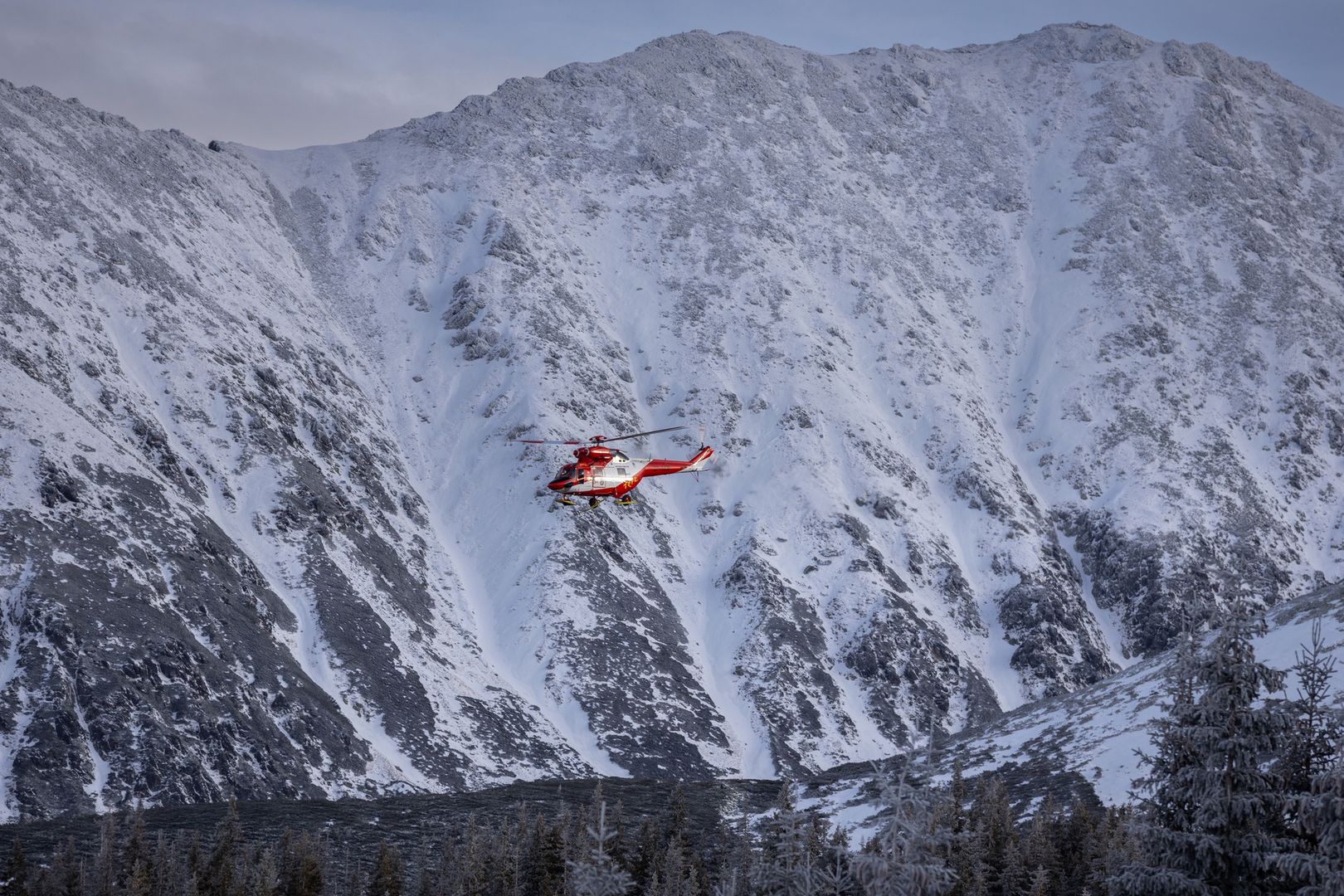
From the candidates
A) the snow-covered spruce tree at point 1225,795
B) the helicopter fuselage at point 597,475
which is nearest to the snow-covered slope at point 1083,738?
the helicopter fuselage at point 597,475

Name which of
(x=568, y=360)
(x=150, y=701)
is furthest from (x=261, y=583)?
(x=568, y=360)

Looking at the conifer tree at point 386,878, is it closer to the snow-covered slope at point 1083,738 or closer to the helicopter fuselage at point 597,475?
the helicopter fuselage at point 597,475

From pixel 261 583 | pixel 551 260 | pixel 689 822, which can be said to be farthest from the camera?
pixel 551 260

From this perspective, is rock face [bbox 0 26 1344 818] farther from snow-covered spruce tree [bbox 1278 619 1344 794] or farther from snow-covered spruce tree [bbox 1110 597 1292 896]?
snow-covered spruce tree [bbox 1278 619 1344 794]

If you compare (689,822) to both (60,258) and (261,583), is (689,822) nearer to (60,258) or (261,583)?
(261,583)

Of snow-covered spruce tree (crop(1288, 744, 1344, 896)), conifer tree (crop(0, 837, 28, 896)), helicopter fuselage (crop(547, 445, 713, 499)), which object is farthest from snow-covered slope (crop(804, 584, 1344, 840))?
snow-covered spruce tree (crop(1288, 744, 1344, 896))

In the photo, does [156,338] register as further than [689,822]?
Yes
